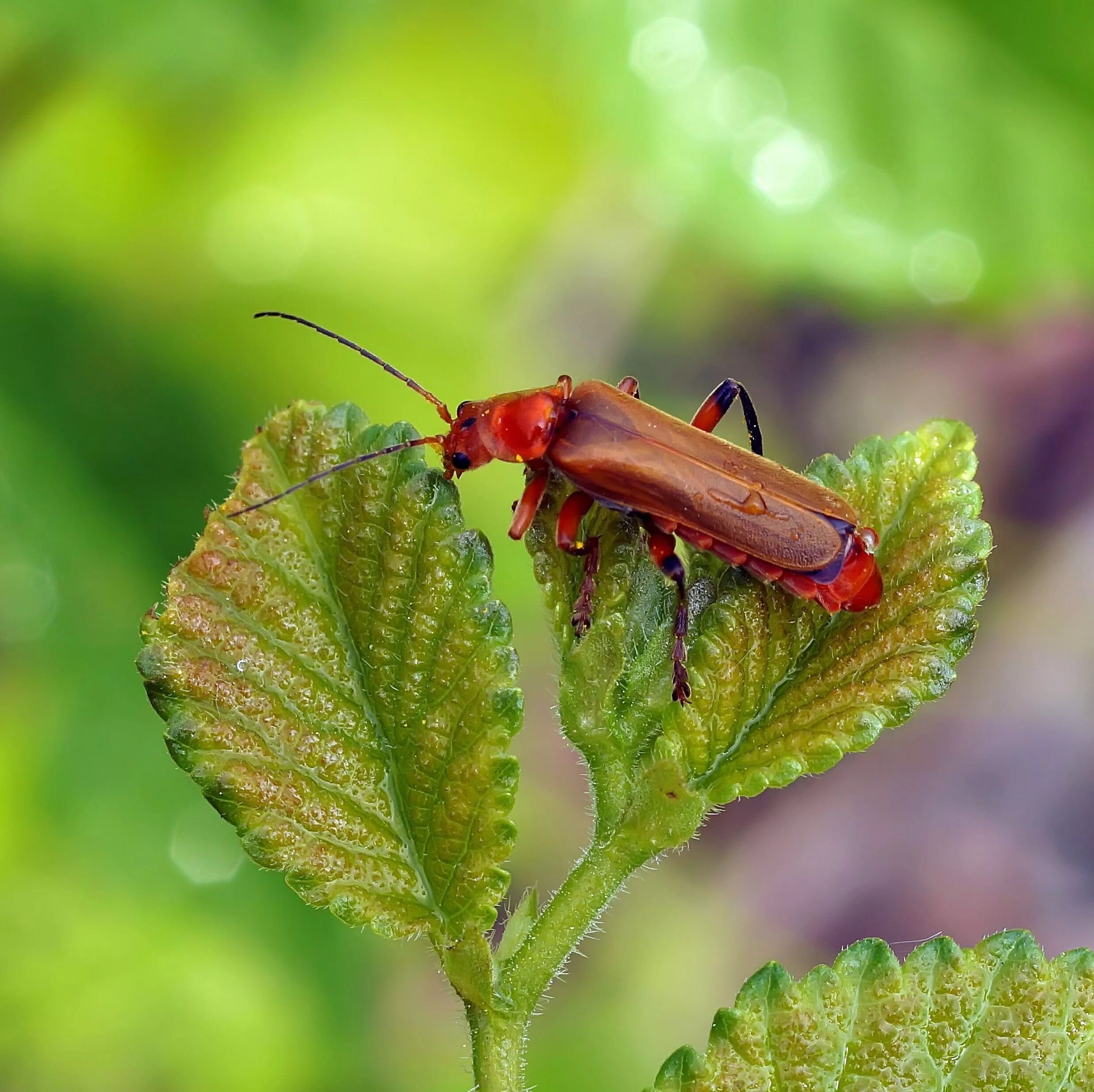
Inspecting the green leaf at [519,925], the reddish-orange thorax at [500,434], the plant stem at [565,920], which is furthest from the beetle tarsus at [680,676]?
the reddish-orange thorax at [500,434]

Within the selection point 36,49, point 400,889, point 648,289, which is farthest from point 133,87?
point 400,889

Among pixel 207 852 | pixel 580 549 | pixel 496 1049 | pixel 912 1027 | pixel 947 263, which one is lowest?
pixel 207 852

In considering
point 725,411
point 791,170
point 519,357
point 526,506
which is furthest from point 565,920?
point 791,170

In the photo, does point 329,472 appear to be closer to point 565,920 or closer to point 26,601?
point 565,920

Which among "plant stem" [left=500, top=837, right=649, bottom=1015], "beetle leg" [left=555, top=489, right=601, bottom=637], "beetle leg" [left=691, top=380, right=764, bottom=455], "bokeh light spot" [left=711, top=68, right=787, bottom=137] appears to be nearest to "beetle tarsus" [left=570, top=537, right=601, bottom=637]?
"beetle leg" [left=555, top=489, right=601, bottom=637]

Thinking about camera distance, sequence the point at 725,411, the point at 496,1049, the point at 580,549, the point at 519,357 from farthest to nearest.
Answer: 1. the point at 519,357
2. the point at 725,411
3. the point at 580,549
4. the point at 496,1049

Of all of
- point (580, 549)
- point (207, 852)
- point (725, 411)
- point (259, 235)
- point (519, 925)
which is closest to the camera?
point (519, 925)
